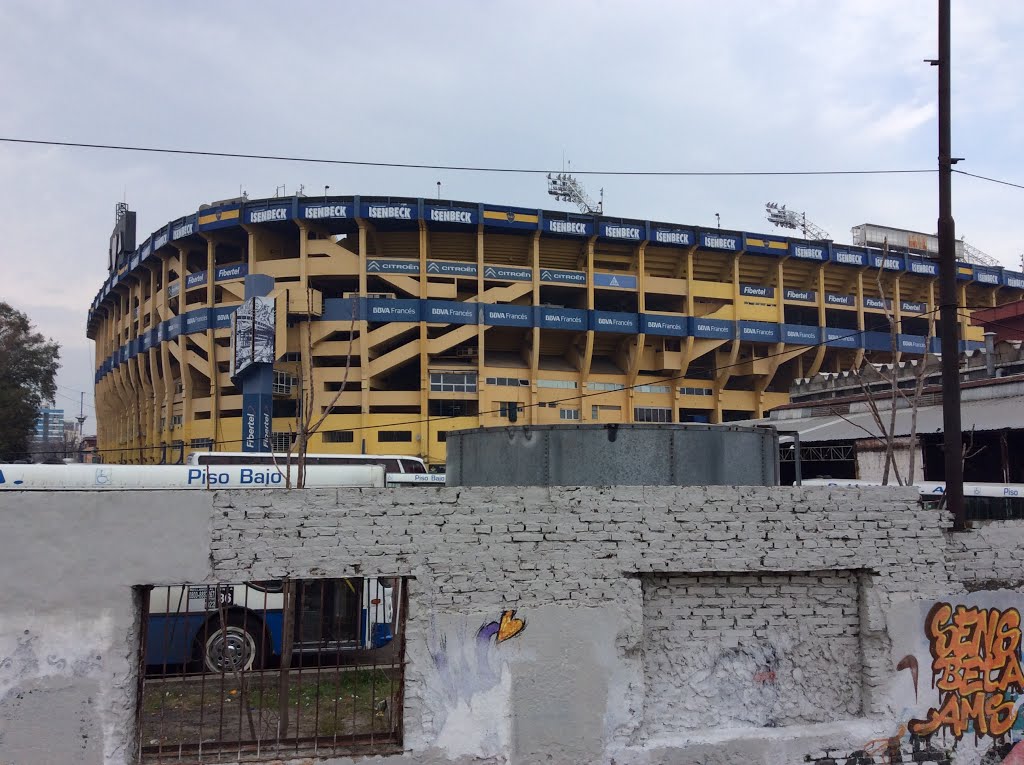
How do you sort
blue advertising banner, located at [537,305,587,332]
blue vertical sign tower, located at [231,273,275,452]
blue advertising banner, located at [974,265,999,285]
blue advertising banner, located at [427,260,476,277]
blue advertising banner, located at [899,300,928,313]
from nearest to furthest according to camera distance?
blue vertical sign tower, located at [231,273,275,452] → blue advertising banner, located at [427,260,476,277] → blue advertising banner, located at [537,305,587,332] → blue advertising banner, located at [899,300,928,313] → blue advertising banner, located at [974,265,999,285]

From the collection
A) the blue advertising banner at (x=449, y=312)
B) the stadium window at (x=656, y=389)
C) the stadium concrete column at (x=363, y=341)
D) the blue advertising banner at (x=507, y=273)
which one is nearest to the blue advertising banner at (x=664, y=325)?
the stadium window at (x=656, y=389)

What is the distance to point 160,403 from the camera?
1976 inches

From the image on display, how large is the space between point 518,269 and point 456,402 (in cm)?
888

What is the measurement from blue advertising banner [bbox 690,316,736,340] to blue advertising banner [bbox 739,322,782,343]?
0.72 metres

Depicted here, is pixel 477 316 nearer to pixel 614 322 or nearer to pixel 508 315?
pixel 508 315

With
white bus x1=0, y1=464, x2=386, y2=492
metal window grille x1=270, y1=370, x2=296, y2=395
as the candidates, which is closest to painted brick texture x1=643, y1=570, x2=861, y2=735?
white bus x1=0, y1=464, x2=386, y2=492

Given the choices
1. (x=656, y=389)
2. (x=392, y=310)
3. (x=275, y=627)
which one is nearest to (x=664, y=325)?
(x=656, y=389)

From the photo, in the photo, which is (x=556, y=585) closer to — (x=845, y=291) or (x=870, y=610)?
(x=870, y=610)

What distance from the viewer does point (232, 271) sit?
143ft

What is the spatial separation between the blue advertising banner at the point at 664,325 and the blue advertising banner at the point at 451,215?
12243 millimetres

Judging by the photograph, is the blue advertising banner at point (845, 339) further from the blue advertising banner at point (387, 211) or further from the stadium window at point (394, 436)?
→ the blue advertising banner at point (387, 211)

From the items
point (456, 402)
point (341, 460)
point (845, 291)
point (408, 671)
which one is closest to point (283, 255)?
point (456, 402)

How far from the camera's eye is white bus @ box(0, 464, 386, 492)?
47.5ft

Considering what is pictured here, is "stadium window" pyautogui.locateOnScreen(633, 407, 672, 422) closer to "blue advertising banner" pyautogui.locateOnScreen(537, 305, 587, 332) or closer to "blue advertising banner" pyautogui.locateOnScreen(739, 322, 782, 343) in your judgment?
"blue advertising banner" pyautogui.locateOnScreen(739, 322, 782, 343)
